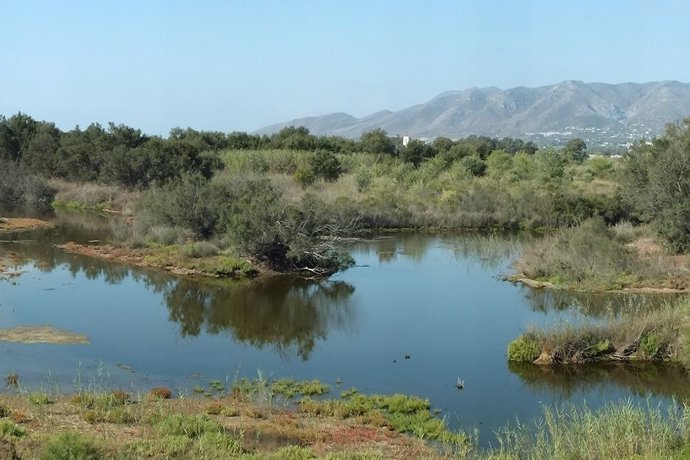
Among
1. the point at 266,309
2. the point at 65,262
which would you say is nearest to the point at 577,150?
the point at 65,262

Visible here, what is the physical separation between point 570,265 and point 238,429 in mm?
21534

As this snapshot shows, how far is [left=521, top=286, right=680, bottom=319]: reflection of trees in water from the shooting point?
26.8m

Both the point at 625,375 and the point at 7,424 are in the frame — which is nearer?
the point at 7,424

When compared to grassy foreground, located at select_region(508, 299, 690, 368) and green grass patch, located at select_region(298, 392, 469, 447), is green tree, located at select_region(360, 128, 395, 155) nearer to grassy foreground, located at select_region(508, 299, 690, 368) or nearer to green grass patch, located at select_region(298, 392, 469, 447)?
grassy foreground, located at select_region(508, 299, 690, 368)

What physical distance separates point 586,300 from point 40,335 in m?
18.9

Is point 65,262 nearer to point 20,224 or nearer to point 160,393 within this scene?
point 20,224

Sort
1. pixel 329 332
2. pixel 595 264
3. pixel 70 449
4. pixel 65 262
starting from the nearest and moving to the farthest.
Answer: pixel 70 449
pixel 329 332
pixel 595 264
pixel 65 262

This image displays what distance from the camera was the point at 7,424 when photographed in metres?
12.8

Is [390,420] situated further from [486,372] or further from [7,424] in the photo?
[7,424]

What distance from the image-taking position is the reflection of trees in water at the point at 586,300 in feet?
88.1

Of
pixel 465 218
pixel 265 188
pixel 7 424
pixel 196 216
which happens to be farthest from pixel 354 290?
pixel 465 218

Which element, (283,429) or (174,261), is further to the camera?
(174,261)

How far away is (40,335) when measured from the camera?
2275cm

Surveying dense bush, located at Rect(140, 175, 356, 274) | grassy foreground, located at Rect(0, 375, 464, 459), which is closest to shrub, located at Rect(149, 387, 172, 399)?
grassy foreground, located at Rect(0, 375, 464, 459)
